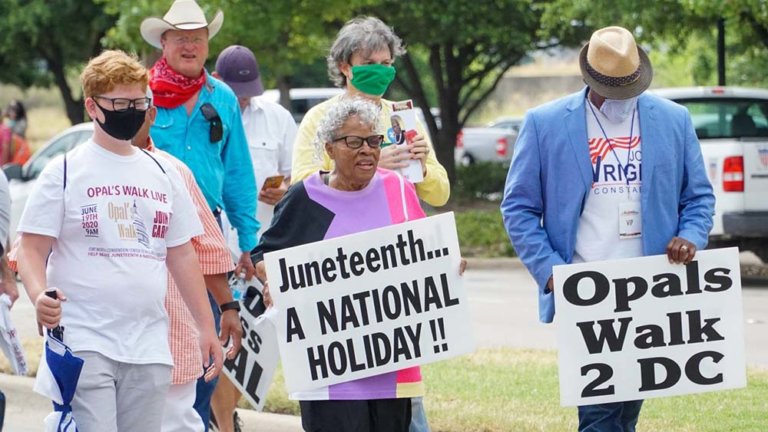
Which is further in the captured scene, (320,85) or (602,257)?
(320,85)

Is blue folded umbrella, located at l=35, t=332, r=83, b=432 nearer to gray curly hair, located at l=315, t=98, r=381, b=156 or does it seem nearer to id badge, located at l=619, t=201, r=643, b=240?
Result: gray curly hair, located at l=315, t=98, r=381, b=156

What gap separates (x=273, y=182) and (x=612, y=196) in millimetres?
2495

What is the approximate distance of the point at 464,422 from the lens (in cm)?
719

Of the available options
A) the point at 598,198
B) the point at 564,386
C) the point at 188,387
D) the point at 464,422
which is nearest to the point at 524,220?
the point at 598,198

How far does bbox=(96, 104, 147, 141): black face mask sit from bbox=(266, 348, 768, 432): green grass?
2.87 meters

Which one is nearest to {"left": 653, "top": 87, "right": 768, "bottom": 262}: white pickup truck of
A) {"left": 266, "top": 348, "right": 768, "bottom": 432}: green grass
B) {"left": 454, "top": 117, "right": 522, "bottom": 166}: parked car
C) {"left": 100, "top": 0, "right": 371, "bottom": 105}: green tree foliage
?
{"left": 266, "top": 348, "right": 768, "bottom": 432}: green grass

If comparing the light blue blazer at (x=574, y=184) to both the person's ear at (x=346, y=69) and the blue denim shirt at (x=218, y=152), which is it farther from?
the blue denim shirt at (x=218, y=152)

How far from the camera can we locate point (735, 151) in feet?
45.0

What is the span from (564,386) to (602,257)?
1.67 ft

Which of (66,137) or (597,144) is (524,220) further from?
(66,137)

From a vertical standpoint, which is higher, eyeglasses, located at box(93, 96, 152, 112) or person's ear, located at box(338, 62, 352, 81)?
eyeglasses, located at box(93, 96, 152, 112)

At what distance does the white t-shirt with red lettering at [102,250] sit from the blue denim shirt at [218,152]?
1.71 m

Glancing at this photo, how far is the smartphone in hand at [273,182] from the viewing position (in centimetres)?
747

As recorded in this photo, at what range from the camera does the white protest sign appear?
6996 mm
